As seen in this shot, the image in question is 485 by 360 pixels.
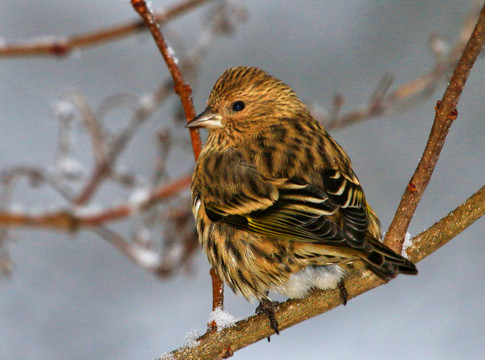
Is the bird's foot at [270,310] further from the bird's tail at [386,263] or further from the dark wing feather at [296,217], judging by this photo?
the bird's tail at [386,263]

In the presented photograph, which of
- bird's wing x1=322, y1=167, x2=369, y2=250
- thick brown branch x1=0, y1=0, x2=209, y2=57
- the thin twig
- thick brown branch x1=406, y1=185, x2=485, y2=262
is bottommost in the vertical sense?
thick brown branch x1=406, y1=185, x2=485, y2=262

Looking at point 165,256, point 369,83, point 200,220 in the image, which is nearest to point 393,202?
point 369,83

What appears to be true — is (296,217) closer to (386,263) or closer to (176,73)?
(386,263)

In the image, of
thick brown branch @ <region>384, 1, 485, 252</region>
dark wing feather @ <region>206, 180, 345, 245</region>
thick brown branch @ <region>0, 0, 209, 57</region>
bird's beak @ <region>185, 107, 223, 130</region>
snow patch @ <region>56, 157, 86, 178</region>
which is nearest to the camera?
thick brown branch @ <region>384, 1, 485, 252</region>

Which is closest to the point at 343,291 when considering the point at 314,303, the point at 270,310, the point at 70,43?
the point at 314,303

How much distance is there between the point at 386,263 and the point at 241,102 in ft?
4.99

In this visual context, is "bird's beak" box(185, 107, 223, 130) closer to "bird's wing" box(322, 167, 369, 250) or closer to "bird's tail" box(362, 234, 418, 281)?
"bird's wing" box(322, 167, 369, 250)

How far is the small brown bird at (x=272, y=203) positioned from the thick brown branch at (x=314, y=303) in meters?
0.05

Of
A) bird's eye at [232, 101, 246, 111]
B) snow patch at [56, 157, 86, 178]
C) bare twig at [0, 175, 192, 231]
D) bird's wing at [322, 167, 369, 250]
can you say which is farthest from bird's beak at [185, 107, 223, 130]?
snow patch at [56, 157, 86, 178]

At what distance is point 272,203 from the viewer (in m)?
3.10

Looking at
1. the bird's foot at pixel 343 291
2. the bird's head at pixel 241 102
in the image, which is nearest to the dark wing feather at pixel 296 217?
the bird's foot at pixel 343 291

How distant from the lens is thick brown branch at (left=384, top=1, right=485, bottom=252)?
2.34 m

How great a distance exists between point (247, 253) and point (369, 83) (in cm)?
385

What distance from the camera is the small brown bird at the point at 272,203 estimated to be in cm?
288
